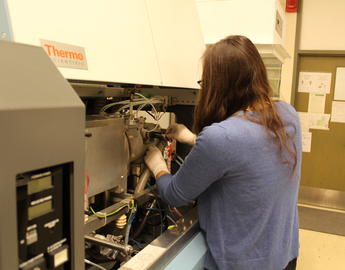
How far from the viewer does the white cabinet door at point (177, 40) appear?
3.80 feet

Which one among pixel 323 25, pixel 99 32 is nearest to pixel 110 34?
pixel 99 32

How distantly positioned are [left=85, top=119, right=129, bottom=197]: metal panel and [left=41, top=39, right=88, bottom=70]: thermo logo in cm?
23

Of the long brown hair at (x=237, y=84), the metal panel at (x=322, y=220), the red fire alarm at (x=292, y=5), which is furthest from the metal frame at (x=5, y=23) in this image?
the red fire alarm at (x=292, y=5)

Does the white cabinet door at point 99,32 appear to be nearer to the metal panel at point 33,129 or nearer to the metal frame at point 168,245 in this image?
the metal panel at point 33,129

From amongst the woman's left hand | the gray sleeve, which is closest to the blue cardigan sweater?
the gray sleeve

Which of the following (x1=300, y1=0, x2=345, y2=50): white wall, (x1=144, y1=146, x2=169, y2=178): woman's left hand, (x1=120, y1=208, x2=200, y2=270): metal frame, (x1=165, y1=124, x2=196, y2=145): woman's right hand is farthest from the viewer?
(x1=300, y1=0, x2=345, y2=50): white wall

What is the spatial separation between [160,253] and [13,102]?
2.24ft

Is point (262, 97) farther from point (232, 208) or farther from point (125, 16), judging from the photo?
point (125, 16)

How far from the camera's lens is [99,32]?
872mm

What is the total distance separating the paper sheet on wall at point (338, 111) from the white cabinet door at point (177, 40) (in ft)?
9.90

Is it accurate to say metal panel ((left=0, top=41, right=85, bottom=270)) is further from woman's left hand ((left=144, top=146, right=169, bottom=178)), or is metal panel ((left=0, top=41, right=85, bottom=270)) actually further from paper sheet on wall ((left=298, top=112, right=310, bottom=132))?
paper sheet on wall ((left=298, top=112, right=310, bottom=132))

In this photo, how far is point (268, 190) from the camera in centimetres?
106

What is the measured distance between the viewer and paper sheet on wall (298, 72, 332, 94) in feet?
13.1

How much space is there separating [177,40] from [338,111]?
3.32 meters
